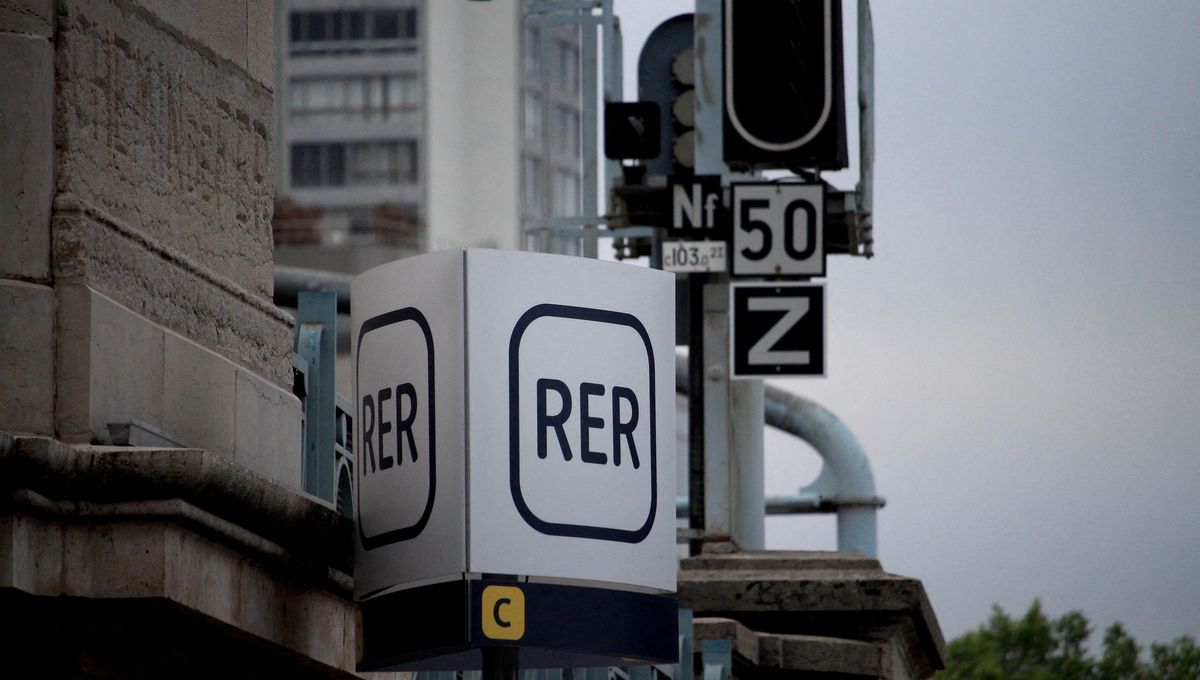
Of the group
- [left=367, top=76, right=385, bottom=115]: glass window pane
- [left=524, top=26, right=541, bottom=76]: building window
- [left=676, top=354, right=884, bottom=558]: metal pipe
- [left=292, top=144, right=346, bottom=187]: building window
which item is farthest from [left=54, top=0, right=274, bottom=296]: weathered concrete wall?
[left=292, top=144, right=346, bottom=187]: building window

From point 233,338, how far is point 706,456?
8.92m

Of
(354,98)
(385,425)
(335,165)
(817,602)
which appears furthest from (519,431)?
(335,165)

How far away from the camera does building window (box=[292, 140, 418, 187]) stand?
9162 centimetres

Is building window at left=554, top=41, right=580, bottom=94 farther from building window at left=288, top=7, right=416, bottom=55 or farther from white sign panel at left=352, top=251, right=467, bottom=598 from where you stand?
white sign panel at left=352, top=251, right=467, bottom=598

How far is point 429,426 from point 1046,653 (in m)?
64.8

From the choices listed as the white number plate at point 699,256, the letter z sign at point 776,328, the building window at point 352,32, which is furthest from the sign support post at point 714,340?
the building window at point 352,32

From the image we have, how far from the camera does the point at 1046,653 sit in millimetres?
67625

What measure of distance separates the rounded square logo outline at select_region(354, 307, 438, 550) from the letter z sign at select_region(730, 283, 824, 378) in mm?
7720

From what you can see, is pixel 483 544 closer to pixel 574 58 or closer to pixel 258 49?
pixel 258 49

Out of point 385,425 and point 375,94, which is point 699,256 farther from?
point 375,94

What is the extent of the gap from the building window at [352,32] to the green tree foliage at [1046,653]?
1397 inches

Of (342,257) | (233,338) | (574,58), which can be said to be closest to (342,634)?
(233,338)

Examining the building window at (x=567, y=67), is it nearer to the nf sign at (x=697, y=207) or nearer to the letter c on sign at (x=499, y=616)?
the nf sign at (x=697, y=207)

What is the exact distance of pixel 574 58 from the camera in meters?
96.1
